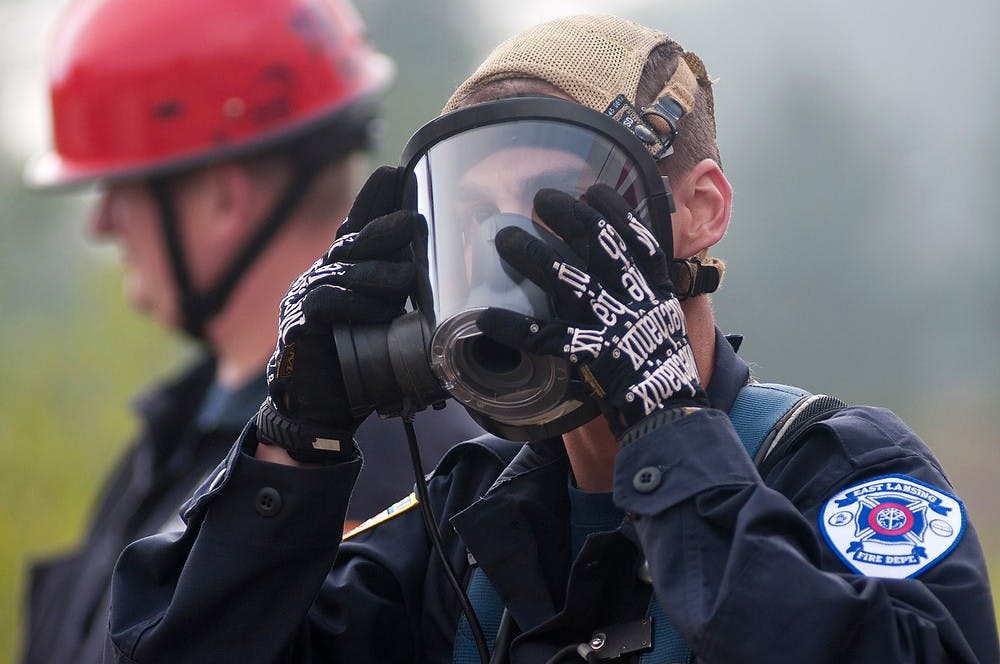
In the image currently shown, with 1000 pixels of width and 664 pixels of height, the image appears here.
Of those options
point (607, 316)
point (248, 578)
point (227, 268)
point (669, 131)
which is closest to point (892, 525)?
point (607, 316)

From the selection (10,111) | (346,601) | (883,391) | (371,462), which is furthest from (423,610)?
(10,111)

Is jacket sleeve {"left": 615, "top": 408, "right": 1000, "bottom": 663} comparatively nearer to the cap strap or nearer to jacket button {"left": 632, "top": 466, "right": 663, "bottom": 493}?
jacket button {"left": 632, "top": 466, "right": 663, "bottom": 493}

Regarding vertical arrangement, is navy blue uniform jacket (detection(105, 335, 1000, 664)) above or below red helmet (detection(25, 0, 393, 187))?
above

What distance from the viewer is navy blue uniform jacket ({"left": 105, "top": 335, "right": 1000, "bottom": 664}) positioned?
175 cm

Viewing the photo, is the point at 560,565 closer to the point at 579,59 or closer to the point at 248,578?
the point at 248,578

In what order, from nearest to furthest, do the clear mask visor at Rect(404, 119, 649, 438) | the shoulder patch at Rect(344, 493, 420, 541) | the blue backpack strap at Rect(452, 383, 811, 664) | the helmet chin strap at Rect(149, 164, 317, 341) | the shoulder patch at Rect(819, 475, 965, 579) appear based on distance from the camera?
the shoulder patch at Rect(819, 475, 965, 579) → the clear mask visor at Rect(404, 119, 649, 438) → the blue backpack strap at Rect(452, 383, 811, 664) → the shoulder patch at Rect(344, 493, 420, 541) → the helmet chin strap at Rect(149, 164, 317, 341)

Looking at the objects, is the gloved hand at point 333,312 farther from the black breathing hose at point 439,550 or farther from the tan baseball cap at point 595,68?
the tan baseball cap at point 595,68

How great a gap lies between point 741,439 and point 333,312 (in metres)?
0.63

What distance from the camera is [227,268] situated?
390 cm

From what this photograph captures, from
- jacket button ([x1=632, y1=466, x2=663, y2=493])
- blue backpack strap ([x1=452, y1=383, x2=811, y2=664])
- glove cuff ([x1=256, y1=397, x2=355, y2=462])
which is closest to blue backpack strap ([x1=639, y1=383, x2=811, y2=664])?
blue backpack strap ([x1=452, y1=383, x2=811, y2=664])

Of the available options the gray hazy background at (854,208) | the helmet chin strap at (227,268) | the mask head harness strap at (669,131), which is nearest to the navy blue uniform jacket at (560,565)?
the mask head harness strap at (669,131)

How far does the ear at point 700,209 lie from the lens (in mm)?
2311

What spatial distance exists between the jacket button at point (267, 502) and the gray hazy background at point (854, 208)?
4.13 meters

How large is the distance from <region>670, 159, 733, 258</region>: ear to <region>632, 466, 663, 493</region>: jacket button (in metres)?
0.52
